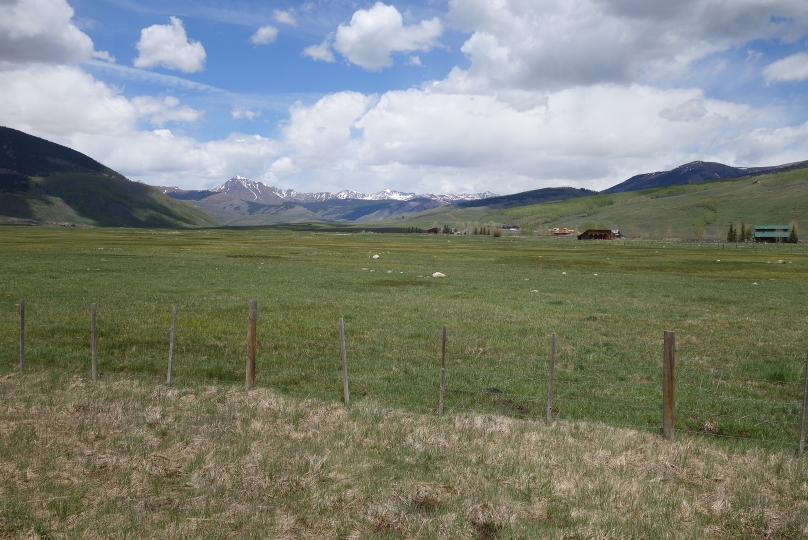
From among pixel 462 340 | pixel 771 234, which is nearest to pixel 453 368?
pixel 462 340

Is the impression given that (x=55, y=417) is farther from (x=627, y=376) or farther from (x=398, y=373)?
(x=627, y=376)

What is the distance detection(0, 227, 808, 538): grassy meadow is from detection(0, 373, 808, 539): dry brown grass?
0.14ft

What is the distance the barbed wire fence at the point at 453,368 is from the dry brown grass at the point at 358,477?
6.08 feet

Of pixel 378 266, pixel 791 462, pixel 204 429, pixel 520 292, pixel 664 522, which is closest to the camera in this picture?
pixel 664 522

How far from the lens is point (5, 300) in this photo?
29.6m

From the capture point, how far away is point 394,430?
11.5m

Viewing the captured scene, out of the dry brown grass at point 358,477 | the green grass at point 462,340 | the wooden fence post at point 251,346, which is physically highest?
the wooden fence post at point 251,346

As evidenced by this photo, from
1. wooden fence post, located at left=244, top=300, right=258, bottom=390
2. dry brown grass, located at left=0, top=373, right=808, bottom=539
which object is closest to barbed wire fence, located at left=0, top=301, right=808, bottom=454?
wooden fence post, located at left=244, top=300, right=258, bottom=390

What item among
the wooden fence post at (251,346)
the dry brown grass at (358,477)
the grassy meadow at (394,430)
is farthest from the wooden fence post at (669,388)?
the wooden fence post at (251,346)

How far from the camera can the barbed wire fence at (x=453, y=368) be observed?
552 inches

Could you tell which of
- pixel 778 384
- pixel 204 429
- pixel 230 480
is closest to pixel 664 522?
pixel 230 480

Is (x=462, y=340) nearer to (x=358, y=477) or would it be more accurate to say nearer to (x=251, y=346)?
(x=251, y=346)

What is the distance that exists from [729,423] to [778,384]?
16.1ft

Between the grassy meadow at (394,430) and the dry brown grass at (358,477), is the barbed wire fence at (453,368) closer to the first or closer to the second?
the grassy meadow at (394,430)
